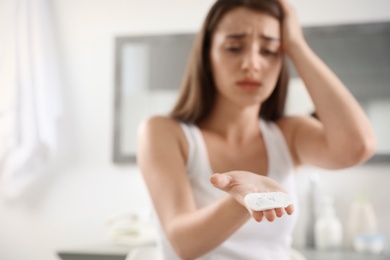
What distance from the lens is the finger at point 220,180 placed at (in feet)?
1.18

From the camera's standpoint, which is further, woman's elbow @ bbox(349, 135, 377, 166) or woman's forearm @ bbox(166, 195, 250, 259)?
woman's elbow @ bbox(349, 135, 377, 166)

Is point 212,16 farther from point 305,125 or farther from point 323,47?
point 323,47

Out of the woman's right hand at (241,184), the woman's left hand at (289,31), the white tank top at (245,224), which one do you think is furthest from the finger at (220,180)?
the woman's left hand at (289,31)

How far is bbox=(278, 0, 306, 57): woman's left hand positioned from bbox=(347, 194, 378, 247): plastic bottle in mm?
594

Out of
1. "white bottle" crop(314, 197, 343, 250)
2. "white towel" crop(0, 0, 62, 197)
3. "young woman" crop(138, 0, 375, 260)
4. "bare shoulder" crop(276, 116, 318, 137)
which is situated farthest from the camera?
"white bottle" crop(314, 197, 343, 250)

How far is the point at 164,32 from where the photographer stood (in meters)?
1.23

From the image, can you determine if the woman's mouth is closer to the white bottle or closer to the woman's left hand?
the woman's left hand

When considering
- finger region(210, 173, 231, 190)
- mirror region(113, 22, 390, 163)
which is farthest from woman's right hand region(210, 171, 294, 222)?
mirror region(113, 22, 390, 163)

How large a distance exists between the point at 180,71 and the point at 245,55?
689mm

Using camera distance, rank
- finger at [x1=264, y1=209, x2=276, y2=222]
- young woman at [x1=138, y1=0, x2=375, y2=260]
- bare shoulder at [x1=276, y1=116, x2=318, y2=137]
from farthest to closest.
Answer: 1. bare shoulder at [x1=276, y1=116, x2=318, y2=137]
2. young woman at [x1=138, y1=0, x2=375, y2=260]
3. finger at [x1=264, y1=209, x2=276, y2=222]

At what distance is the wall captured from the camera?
110cm

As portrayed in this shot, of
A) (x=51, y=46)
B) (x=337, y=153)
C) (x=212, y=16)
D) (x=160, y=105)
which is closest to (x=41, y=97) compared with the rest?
(x=51, y=46)

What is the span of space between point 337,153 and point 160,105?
2.33 ft

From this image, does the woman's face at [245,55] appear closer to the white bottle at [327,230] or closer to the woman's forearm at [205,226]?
the woman's forearm at [205,226]
